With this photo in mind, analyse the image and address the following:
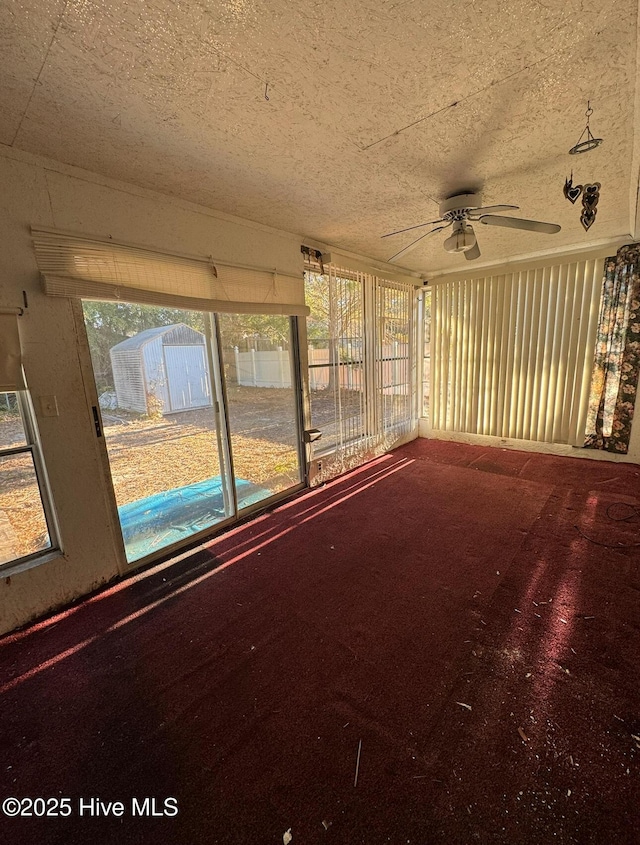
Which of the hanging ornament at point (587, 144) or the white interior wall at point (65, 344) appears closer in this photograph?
the hanging ornament at point (587, 144)

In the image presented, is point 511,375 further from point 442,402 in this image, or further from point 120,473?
point 120,473

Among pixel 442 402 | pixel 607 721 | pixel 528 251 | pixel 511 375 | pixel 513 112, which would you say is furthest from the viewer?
pixel 442 402

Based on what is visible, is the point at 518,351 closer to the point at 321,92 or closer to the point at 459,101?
the point at 459,101

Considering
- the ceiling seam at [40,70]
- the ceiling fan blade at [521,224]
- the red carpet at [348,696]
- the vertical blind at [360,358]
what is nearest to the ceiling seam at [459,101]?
the ceiling fan blade at [521,224]

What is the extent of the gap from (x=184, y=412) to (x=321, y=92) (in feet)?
6.76

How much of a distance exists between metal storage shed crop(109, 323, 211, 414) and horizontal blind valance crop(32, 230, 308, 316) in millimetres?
280

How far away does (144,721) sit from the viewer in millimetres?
1389

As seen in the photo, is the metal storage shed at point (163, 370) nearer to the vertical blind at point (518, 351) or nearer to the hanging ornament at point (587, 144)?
the hanging ornament at point (587, 144)

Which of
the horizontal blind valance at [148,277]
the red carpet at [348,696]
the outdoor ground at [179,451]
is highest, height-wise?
the horizontal blind valance at [148,277]

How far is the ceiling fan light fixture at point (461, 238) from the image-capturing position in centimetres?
237

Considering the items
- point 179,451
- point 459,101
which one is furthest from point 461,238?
point 179,451

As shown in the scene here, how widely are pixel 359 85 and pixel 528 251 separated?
141 inches

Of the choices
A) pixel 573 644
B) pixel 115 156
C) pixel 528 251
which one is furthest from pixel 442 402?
pixel 115 156

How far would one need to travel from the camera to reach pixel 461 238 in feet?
7.77
